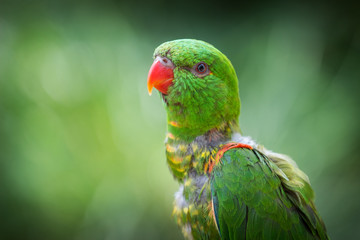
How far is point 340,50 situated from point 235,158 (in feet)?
8.49

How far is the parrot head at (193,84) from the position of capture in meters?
1.62

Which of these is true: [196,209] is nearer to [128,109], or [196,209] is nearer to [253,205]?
[253,205]

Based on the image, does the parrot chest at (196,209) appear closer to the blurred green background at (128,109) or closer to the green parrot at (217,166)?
the green parrot at (217,166)

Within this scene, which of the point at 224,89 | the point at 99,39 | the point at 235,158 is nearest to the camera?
the point at 235,158

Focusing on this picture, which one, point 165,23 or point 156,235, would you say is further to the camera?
point 165,23

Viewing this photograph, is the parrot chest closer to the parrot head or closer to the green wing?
the green wing

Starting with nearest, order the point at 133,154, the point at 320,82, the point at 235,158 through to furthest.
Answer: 1. the point at 235,158
2. the point at 320,82
3. the point at 133,154

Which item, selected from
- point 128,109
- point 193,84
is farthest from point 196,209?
point 128,109

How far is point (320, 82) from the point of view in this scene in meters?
3.25

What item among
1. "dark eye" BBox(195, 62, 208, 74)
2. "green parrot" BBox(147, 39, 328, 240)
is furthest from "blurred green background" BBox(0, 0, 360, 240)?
"dark eye" BBox(195, 62, 208, 74)

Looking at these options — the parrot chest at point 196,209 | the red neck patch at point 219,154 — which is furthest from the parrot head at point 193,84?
the parrot chest at point 196,209

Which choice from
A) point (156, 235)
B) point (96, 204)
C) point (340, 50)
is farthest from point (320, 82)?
point (96, 204)

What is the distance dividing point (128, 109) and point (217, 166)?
92.7 inches

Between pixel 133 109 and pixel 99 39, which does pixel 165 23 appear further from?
pixel 133 109
